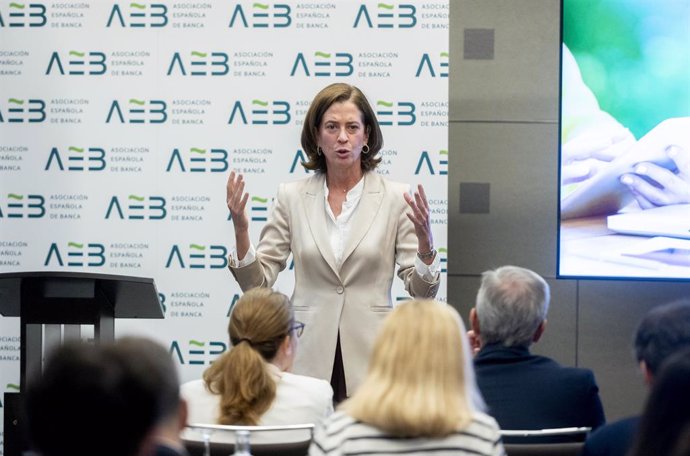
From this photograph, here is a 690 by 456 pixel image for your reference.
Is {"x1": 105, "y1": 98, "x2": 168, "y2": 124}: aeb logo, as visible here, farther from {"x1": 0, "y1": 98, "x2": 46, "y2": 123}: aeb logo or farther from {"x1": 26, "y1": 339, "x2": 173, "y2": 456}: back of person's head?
{"x1": 26, "y1": 339, "x2": 173, "y2": 456}: back of person's head

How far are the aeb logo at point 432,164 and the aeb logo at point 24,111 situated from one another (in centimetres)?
215

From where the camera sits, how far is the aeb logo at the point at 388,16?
5.77 meters

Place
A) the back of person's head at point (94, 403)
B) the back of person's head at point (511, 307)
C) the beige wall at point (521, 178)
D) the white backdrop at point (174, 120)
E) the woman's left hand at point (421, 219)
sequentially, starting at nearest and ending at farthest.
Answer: the back of person's head at point (94, 403) < the back of person's head at point (511, 307) < the woman's left hand at point (421, 219) < the white backdrop at point (174, 120) < the beige wall at point (521, 178)

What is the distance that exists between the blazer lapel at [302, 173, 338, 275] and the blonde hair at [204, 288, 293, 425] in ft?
→ 3.34

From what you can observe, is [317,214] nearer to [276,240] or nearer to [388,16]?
[276,240]

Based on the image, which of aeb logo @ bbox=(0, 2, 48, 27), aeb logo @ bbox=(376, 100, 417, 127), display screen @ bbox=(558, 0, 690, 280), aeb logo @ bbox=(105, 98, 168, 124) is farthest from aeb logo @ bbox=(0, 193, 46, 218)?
display screen @ bbox=(558, 0, 690, 280)

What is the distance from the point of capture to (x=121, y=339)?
1.60 m

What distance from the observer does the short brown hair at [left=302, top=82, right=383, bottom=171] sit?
4156 millimetres

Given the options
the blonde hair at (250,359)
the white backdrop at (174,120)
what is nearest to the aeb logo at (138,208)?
the white backdrop at (174,120)

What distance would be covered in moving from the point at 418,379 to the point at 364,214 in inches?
81.4

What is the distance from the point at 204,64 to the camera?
5.86m

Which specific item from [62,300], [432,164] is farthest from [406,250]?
[432,164]

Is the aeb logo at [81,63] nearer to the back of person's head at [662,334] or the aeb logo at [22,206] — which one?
the aeb logo at [22,206]

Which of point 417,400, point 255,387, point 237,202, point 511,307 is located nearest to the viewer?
point 417,400
